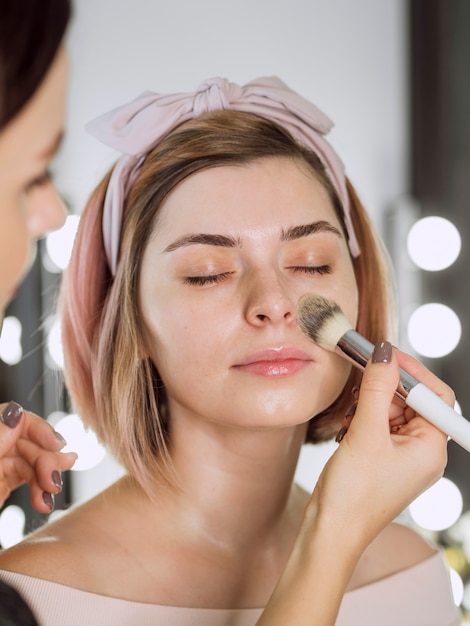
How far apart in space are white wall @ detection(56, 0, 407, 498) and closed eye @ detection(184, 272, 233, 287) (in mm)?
973

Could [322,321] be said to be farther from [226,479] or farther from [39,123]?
[39,123]

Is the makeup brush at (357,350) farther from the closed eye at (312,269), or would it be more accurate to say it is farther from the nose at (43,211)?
the nose at (43,211)

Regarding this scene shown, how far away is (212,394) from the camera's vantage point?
94 cm

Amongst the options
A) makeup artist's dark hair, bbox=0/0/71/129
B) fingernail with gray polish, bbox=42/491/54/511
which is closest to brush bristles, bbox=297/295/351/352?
fingernail with gray polish, bbox=42/491/54/511

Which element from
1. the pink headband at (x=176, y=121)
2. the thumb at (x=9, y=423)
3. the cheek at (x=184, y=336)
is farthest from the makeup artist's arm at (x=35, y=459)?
the pink headband at (x=176, y=121)

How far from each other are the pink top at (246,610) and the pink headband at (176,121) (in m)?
0.40

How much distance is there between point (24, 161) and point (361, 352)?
42 cm

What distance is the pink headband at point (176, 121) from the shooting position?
3.37ft

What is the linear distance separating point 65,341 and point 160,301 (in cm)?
23

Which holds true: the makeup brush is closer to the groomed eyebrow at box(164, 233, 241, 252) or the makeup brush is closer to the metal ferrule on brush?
the metal ferrule on brush

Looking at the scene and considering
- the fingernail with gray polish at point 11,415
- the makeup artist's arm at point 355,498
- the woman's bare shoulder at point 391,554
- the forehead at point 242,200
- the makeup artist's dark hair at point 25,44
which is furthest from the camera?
the woman's bare shoulder at point 391,554

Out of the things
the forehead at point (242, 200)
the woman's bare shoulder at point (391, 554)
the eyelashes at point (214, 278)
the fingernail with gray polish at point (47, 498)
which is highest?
the forehead at point (242, 200)

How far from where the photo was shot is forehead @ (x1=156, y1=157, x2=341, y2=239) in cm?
95

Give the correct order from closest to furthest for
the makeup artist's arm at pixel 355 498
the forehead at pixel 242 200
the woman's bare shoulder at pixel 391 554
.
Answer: the makeup artist's arm at pixel 355 498
the forehead at pixel 242 200
the woman's bare shoulder at pixel 391 554
